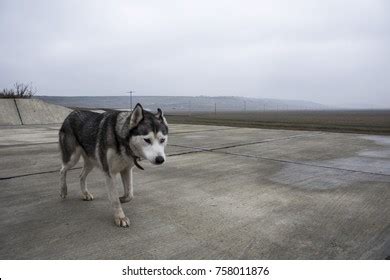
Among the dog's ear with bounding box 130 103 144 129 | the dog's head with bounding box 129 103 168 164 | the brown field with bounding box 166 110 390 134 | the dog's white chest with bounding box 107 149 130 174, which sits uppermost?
the dog's ear with bounding box 130 103 144 129

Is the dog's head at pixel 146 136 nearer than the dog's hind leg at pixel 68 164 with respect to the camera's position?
Yes

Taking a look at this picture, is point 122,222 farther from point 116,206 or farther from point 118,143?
point 118,143

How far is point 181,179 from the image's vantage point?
5.05 m

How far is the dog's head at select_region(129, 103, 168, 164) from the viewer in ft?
10.4

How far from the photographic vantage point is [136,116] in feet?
10.9

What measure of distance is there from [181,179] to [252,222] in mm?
1934

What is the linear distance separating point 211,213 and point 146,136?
117 cm

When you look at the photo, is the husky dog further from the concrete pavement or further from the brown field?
the brown field

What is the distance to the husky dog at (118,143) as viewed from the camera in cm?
323

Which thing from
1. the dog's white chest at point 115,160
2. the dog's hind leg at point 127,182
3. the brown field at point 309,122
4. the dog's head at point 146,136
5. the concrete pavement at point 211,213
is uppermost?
the dog's head at point 146,136

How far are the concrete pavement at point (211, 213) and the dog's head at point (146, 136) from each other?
73 cm

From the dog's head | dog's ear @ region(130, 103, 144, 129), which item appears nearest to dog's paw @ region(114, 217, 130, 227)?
the dog's head

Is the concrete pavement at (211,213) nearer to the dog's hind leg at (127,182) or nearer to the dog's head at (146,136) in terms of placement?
the dog's hind leg at (127,182)

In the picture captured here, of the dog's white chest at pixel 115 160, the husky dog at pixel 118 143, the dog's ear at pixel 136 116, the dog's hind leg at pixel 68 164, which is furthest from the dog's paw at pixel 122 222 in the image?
the dog's hind leg at pixel 68 164
